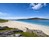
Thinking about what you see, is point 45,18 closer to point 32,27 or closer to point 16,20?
point 32,27

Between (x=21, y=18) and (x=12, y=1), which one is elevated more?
(x=12, y=1)

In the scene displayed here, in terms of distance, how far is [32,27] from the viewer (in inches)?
38.4

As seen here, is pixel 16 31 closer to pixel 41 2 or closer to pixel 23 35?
pixel 23 35

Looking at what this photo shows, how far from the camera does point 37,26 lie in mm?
969

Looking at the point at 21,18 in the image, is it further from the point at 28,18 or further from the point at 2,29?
the point at 2,29

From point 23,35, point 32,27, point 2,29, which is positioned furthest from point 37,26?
point 2,29

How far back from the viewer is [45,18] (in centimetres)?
97

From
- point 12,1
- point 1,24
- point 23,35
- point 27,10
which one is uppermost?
point 12,1

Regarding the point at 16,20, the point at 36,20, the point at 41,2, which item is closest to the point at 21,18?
the point at 16,20

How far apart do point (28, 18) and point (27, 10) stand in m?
0.09

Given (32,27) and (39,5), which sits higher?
(39,5)

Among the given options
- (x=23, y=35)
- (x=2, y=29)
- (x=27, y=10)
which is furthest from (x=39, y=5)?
(x=2, y=29)

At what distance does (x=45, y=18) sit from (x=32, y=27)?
0.17m

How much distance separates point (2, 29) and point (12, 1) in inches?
12.4
